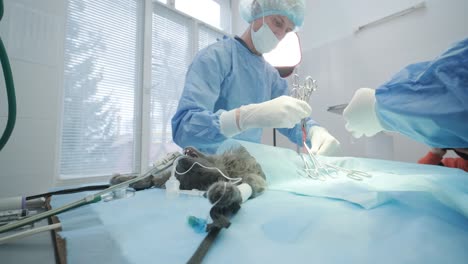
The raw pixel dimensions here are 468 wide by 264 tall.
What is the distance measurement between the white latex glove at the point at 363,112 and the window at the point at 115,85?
175 centimetres

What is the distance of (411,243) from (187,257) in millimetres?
315

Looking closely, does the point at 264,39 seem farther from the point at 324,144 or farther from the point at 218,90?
the point at 324,144

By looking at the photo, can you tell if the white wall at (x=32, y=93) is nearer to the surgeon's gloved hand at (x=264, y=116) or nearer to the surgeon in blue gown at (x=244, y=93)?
the surgeon in blue gown at (x=244, y=93)

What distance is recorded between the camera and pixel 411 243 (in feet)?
1.02

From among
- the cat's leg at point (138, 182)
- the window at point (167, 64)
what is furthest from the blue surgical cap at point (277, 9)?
the window at point (167, 64)

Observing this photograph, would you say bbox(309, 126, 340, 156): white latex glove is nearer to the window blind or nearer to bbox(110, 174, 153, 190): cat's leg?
bbox(110, 174, 153, 190): cat's leg

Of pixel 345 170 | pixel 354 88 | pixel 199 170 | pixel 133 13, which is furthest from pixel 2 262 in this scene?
pixel 133 13

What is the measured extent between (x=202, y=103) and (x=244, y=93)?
0.33 metres

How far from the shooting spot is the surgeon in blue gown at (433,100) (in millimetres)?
345

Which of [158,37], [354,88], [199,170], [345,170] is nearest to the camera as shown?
[199,170]

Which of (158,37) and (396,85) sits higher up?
(158,37)

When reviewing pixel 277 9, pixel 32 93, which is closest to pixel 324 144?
pixel 277 9

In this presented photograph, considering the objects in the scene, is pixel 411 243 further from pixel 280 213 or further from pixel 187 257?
pixel 187 257

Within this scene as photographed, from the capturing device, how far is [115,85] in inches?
73.9
